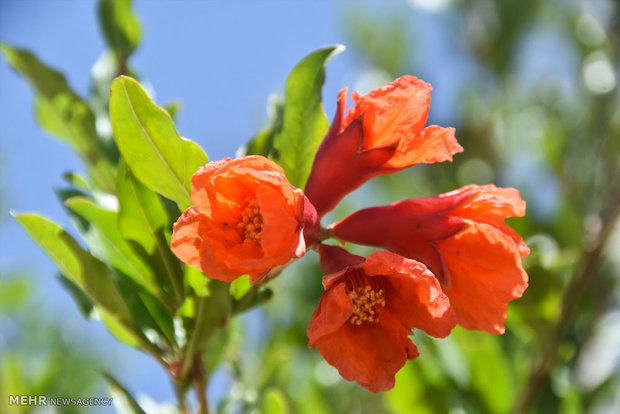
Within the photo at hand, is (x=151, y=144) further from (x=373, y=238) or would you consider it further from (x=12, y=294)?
(x=12, y=294)

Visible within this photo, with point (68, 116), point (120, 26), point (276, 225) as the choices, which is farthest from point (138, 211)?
point (120, 26)

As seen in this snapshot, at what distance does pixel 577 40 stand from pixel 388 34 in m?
1.21

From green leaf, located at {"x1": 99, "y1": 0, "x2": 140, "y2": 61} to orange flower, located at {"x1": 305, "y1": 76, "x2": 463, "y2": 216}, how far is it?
0.69 metres

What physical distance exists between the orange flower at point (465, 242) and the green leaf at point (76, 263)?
448mm

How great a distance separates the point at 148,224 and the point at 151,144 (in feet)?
0.53

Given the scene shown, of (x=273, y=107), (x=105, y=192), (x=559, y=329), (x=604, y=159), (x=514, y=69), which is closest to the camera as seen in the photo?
Result: (x=273, y=107)

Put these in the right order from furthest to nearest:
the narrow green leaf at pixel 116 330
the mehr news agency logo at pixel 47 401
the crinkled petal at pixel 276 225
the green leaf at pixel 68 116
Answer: the mehr news agency logo at pixel 47 401, the green leaf at pixel 68 116, the narrow green leaf at pixel 116 330, the crinkled petal at pixel 276 225

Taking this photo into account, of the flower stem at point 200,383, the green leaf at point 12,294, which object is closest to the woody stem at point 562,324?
the flower stem at point 200,383

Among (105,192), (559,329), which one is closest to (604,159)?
(559,329)

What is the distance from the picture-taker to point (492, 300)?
3.72 feet

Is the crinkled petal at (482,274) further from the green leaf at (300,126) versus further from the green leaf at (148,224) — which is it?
the green leaf at (148,224)

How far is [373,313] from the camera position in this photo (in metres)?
1.11

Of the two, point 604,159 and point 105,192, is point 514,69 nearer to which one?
point 604,159

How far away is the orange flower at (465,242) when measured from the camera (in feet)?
3.64
